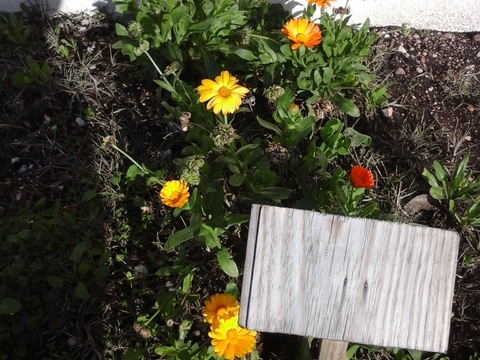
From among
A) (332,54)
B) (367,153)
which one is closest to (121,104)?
(332,54)

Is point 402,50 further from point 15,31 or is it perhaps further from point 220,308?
→ point 15,31

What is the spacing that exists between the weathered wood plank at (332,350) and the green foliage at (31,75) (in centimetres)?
205

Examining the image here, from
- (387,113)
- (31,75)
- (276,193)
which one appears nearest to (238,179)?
(276,193)

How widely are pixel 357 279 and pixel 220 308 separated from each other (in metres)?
0.77

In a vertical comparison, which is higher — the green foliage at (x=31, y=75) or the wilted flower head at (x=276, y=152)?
the green foliage at (x=31, y=75)

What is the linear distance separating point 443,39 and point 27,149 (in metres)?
2.40

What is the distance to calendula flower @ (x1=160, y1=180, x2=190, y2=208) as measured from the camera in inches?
74.0

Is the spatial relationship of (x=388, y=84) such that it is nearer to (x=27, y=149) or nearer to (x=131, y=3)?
(x=131, y=3)

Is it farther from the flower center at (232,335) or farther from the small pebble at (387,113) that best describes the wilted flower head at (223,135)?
the small pebble at (387,113)

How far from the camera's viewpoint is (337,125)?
2.25 meters

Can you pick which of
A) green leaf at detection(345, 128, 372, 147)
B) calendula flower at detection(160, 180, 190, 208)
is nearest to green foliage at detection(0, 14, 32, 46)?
calendula flower at detection(160, 180, 190, 208)

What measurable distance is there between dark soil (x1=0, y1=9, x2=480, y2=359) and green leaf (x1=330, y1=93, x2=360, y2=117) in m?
0.25

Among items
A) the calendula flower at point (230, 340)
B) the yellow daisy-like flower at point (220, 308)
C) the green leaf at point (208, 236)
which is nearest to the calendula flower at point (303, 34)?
the green leaf at point (208, 236)

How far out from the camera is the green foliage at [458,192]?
2.30 metres
